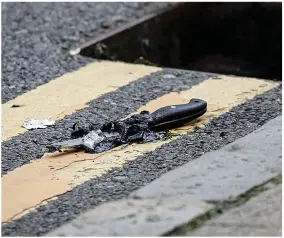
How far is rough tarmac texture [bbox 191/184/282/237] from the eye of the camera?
116 inches

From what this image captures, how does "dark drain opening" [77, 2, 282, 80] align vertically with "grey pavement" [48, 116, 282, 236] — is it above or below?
below

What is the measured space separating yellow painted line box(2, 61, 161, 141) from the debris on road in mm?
399


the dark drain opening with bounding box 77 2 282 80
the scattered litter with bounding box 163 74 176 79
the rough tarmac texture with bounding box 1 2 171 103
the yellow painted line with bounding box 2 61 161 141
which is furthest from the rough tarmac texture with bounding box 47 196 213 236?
the dark drain opening with bounding box 77 2 282 80

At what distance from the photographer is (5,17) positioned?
658cm

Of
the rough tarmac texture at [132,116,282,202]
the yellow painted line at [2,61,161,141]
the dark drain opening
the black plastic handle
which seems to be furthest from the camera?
the dark drain opening

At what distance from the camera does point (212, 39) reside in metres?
6.67

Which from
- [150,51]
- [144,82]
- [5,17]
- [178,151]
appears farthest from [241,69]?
[178,151]

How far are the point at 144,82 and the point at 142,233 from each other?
2418mm

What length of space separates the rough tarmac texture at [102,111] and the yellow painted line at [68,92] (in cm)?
8

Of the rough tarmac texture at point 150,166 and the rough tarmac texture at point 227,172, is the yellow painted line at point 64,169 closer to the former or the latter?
the rough tarmac texture at point 150,166

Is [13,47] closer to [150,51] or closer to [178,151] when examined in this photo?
[150,51]

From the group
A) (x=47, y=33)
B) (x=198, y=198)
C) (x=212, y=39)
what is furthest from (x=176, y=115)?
(x=212, y=39)

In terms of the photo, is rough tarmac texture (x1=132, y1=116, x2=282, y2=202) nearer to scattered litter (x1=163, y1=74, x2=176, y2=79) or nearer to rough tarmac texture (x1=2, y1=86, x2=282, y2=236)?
rough tarmac texture (x1=2, y1=86, x2=282, y2=236)

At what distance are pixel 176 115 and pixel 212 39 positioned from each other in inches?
92.0
